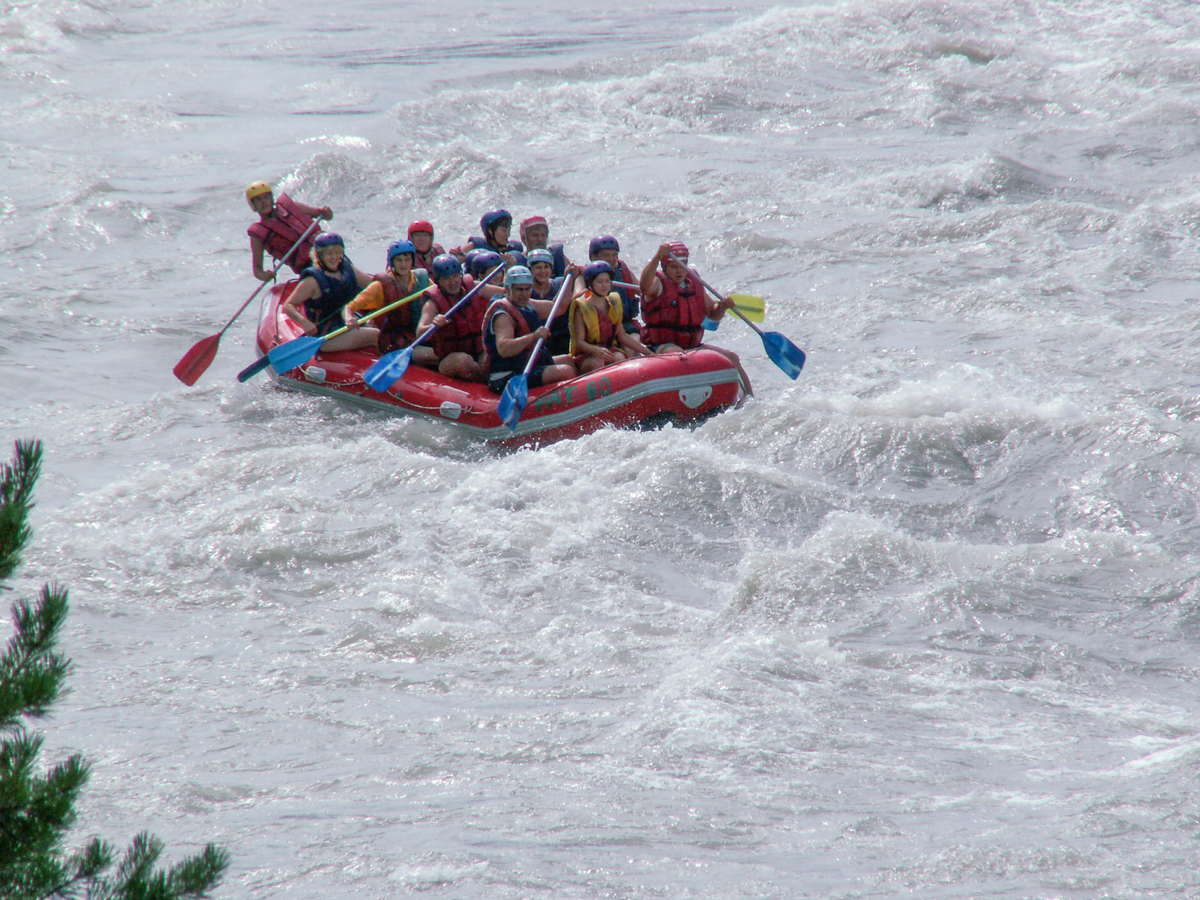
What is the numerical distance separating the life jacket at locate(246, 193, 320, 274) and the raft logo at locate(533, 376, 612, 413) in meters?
3.04

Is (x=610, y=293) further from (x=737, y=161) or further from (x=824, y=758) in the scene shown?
(x=737, y=161)

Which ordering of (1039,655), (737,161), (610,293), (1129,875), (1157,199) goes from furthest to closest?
(737,161) < (1157,199) < (610,293) < (1039,655) < (1129,875)

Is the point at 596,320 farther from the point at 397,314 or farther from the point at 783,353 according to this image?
the point at 397,314

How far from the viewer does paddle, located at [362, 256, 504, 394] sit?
7953mm

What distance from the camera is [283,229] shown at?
32.1 feet

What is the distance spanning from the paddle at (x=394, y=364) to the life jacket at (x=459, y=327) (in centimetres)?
7

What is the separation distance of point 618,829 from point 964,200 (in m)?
9.89

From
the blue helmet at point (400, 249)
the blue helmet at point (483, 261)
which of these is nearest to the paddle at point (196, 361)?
the blue helmet at point (400, 249)

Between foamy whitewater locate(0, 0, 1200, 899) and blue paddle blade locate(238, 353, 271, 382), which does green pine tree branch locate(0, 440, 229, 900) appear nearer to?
foamy whitewater locate(0, 0, 1200, 899)

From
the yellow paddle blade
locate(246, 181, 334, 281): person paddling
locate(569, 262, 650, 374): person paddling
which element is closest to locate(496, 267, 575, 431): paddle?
locate(569, 262, 650, 374): person paddling

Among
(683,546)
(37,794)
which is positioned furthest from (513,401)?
(37,794)

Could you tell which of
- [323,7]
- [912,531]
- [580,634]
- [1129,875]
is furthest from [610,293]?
[323,7]

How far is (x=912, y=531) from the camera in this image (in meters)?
6.57

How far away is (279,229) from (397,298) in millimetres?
1708
